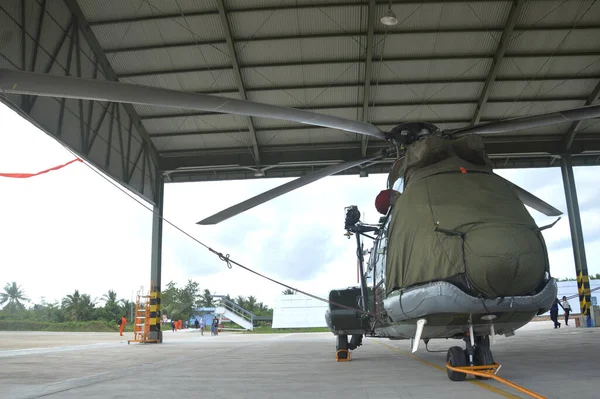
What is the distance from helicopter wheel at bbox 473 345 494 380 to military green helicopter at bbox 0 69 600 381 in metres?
0.01

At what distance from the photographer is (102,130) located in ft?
49.2

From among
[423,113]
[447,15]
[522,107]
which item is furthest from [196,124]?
[522,107]

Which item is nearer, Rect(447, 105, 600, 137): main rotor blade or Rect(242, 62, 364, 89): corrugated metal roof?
Rect(447, 105, 600, 137): main rotor blade

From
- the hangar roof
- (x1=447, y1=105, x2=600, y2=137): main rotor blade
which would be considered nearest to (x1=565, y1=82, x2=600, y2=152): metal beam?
the hangar roof

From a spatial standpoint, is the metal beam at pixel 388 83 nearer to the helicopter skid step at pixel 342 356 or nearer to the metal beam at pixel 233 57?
the metal beam at pixel 233 57

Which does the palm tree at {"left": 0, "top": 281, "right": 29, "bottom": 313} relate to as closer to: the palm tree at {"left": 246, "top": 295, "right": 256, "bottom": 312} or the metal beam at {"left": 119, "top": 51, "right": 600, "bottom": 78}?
the palm tree at {"left": 246, "top": 295, "right": 256, "bottom": 312}

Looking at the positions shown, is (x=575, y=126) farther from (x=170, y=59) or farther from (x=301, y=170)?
(x=170, y=59)

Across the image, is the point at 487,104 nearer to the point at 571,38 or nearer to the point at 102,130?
the point at 571,38

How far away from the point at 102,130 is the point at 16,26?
4.51 m

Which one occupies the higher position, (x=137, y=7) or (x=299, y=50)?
(x=137, y=7)

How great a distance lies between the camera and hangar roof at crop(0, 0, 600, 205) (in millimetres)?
13102

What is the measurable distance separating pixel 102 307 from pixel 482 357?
181 ft

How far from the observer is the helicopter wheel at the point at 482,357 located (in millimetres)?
4797

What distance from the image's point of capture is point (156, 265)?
1831cm
